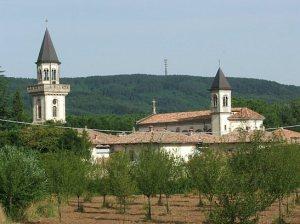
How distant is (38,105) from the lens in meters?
106

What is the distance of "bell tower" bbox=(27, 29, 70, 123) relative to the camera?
104 metres

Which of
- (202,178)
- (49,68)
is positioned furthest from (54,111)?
(202,178)

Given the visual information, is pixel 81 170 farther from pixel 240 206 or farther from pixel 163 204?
pixel 240 206

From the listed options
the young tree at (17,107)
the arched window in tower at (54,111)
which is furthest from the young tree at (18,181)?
the arched window in tower at (54,111)

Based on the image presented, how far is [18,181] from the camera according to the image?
1518 inches

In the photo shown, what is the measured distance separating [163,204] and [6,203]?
693 inches

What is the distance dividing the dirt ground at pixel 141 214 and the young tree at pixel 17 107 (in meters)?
35.8

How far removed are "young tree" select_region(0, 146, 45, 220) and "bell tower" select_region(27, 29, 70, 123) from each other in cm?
6223

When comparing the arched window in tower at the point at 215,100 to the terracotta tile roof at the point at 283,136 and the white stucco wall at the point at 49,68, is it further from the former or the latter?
the white stucco wall at the point at 49,68

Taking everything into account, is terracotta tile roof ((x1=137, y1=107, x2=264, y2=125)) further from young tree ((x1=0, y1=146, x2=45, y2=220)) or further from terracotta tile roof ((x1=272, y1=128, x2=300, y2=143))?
young tree ((x1=0, y1=146, x2=45, y2=220))

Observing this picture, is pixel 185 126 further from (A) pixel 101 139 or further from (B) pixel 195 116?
(A) pixel 101 139

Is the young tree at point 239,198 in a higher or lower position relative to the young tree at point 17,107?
lower

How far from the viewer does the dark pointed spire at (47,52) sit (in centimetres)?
10700

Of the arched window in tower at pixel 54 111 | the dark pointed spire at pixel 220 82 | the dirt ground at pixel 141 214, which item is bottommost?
the dirt ground at pixel 141 214
